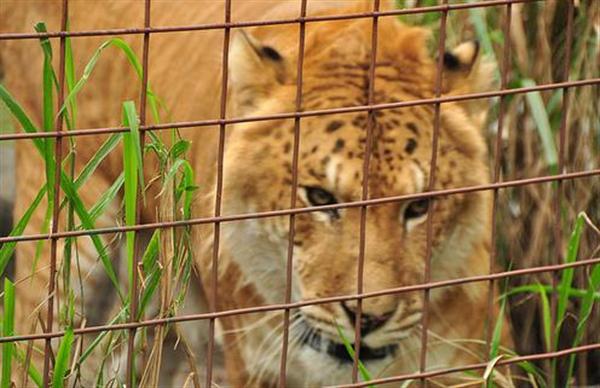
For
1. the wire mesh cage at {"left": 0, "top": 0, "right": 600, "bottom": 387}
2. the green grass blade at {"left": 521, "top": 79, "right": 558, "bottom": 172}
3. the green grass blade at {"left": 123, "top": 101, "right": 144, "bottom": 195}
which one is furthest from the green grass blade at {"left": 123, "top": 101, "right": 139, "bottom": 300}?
the green grass blade at {"left": 521, "top": 79, "right": 558, "bottom": 172}

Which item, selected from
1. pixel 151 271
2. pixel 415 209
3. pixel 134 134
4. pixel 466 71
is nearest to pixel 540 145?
pixel 466 71

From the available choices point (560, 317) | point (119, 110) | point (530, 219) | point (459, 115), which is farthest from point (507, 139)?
point (560, 317)

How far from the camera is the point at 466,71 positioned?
3.33 meters

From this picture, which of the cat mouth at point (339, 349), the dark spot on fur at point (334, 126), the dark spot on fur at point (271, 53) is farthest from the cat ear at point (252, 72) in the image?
the cat mouth at point (339, 349)

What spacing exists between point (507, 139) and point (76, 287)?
1170mm

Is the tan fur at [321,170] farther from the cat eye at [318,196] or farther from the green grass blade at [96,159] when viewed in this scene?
the green grass blade at [96,159]

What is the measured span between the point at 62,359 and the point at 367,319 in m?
1.01

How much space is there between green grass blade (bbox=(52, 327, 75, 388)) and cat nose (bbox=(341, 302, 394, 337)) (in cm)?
90

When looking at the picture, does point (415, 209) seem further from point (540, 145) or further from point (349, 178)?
point (540, 145)

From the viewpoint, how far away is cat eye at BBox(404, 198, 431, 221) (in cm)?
324

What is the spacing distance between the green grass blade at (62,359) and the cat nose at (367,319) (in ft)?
2.94

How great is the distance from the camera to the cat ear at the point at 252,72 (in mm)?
3271

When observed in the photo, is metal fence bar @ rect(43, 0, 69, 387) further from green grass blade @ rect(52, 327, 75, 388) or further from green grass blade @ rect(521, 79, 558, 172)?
green grass blade @ rect(521, 79, 558, 172)

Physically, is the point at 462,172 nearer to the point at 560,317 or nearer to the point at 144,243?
the point at 560,317
